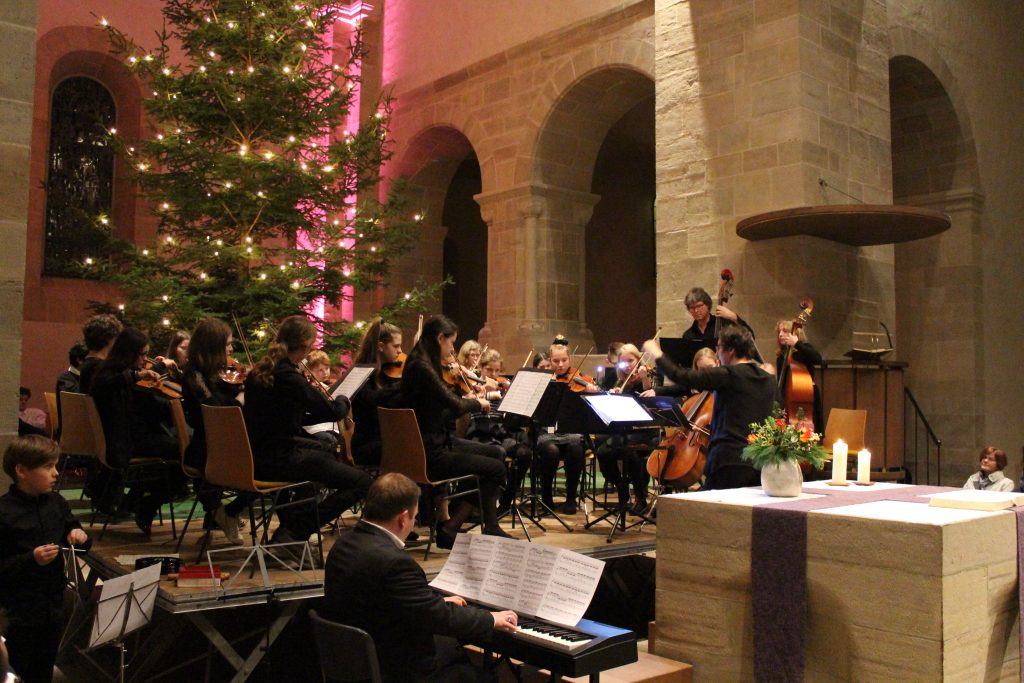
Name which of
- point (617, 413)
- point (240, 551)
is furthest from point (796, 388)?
point (240, 551)

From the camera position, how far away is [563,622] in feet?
9.89

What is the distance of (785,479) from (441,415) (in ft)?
6.59

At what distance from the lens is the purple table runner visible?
3.34 meters

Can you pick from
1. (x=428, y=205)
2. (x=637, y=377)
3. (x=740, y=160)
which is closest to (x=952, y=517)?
(x=637, y=377)

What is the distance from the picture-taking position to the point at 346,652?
2.73 meters

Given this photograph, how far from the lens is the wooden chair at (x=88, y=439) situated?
17.3 feet

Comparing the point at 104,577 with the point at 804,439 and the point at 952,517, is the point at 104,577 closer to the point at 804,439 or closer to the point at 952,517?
the point at 804,439

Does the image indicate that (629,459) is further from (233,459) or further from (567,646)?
(567,646)

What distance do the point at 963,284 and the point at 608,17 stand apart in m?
5.19

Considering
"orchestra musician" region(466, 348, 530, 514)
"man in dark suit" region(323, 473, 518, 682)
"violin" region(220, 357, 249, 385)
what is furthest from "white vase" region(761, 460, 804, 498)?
"violin" region(220, 357, 249, 385)

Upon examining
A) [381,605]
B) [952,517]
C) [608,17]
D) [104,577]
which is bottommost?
[104,577]

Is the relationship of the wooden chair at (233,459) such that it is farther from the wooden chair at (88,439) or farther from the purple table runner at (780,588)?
the purple table runner at (780,588)

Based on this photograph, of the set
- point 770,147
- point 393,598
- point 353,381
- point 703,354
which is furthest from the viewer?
point 770,147

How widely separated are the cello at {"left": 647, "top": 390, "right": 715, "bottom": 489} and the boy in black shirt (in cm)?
341
